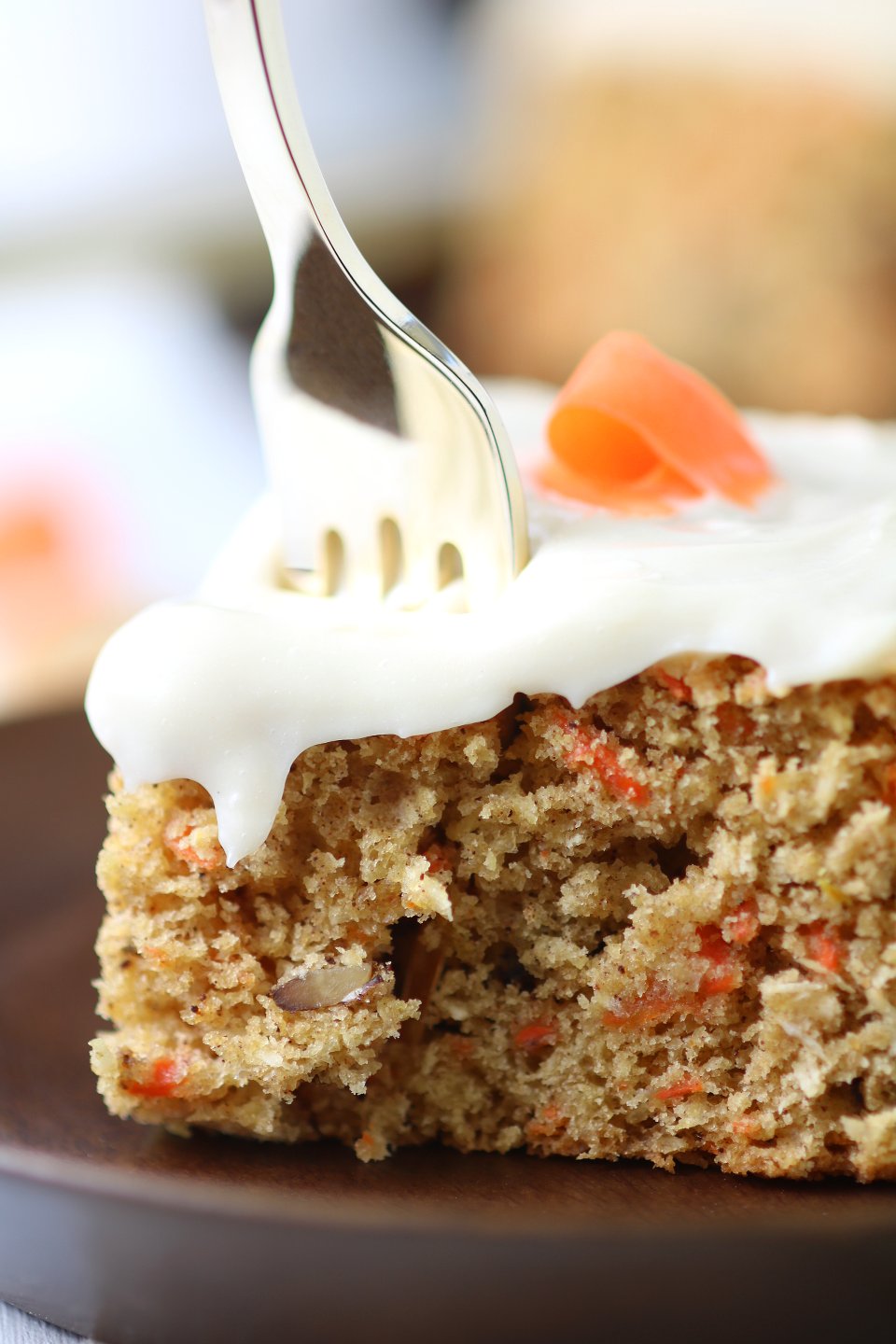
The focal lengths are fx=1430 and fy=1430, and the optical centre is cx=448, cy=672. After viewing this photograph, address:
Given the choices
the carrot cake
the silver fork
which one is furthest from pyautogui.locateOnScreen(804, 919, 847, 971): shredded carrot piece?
the silver fork

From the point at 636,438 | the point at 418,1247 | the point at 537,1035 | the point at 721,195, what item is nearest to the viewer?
the point at 418,1247

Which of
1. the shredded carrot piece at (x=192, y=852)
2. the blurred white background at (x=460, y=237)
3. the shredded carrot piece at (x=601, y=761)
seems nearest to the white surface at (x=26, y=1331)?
the shredded carrot piece at (x=192, y=852)

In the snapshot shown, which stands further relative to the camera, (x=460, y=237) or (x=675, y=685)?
(x=460, y=237)

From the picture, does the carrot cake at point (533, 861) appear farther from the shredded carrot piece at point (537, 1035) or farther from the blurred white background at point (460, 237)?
the blurred white background at point (460, 237)

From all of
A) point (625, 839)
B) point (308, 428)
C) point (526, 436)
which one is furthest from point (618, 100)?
point (625, 839)

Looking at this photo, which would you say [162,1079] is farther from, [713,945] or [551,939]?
[713,945]

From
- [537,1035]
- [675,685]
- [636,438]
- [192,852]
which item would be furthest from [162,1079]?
[636,438]

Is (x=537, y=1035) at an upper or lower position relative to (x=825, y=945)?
lower
